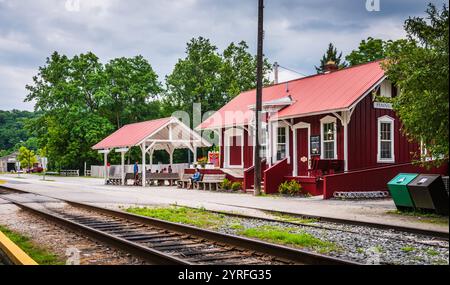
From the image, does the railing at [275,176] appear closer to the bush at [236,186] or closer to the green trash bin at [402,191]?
the bush at [236,186]

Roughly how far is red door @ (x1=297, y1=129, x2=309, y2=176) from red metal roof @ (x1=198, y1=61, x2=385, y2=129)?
111 centimetres

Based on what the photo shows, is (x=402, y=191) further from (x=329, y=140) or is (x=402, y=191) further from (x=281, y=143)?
(x=281, y=143)

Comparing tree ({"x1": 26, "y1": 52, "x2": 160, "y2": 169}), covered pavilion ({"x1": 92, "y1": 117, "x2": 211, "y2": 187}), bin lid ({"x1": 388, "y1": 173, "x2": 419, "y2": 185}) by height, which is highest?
tree ({"x1": 26, "y1": 52, "x2": 160, "y2": 169})

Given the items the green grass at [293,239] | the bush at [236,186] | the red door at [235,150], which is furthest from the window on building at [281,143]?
the green grass at [293,239]

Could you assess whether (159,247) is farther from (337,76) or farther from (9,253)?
(337,76)

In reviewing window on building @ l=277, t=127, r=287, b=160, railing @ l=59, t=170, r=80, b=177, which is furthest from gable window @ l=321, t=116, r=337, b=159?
railing @ l=59, t=170, r=80, b=177

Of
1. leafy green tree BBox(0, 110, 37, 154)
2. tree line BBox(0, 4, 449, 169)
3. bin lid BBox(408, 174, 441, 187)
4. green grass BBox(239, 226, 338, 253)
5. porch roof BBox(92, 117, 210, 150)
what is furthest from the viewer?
leafy green tree BBox(0, 110, 37, 154)

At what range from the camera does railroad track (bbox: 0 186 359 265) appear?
7.99 meters

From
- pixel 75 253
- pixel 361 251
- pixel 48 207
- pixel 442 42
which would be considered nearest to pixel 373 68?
pixel 442 42

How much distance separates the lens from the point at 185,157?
72.7m

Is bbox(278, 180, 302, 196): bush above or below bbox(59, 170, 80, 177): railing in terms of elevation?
above

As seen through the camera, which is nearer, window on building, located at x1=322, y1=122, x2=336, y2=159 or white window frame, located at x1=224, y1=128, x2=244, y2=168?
window on building, located at x1=322, y1=122, x2=336, y2=159

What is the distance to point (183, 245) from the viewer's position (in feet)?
31.9

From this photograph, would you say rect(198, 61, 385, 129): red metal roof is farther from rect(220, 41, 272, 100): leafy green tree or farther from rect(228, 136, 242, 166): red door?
rect(220, 41, 272, 100): leafy green tree
